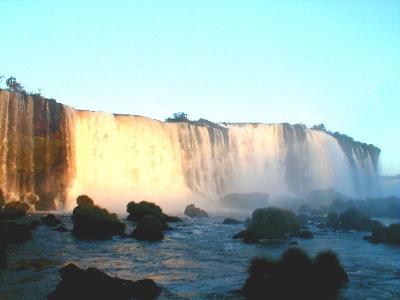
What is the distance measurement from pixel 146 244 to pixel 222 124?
42741mm

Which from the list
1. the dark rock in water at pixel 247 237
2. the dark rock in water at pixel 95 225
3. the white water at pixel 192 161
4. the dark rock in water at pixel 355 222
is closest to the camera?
the dark rock in water at pixel 95 225

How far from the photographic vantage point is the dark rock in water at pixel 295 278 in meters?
10.1

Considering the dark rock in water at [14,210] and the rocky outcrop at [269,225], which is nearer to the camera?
the rocky outcrop at [269,225]

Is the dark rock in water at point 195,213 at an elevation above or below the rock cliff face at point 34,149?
below

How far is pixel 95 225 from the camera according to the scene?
2030 centimetres

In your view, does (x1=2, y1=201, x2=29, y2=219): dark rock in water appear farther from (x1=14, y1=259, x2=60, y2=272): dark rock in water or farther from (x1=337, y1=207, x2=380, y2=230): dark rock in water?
(x1=337, y1=207, x2=380, y2=230): dark rock in water

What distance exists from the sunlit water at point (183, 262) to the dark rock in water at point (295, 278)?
1.42 feet

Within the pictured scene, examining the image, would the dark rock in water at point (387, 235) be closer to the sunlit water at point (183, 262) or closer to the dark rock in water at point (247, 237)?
the sunlit water at point (183, 262)

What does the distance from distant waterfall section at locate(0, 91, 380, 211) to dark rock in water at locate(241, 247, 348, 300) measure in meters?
28.4

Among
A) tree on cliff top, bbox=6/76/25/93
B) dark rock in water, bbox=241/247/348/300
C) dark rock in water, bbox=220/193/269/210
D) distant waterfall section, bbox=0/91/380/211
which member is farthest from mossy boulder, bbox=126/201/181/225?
tree on cliff top, bbox=6/76/25/93

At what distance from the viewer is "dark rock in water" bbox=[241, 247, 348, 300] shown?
399 inches

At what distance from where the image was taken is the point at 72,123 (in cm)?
4047

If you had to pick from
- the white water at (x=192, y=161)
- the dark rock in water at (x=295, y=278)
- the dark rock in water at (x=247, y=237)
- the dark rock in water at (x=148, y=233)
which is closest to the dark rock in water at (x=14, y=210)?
the white water at (x=192, y=161)

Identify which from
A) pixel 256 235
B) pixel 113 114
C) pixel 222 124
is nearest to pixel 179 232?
pixel 256 235
